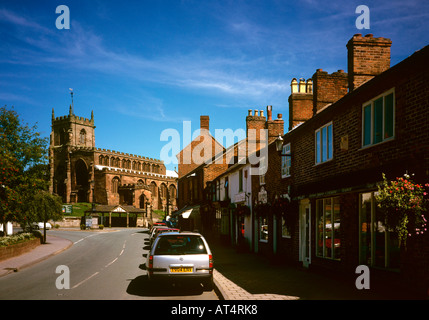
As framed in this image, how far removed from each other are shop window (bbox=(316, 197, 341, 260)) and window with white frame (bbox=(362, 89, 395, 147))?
2.69 meters

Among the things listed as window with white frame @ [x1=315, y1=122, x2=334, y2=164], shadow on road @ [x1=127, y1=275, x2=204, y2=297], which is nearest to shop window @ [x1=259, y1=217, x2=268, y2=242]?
window with white frame @ [x1=315, y1=122, x2=334, y2=164]

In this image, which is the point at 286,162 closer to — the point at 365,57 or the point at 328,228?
the point at 328,228

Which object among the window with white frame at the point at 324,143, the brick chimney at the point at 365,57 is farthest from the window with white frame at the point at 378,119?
the brick chimney at the point at 365,57

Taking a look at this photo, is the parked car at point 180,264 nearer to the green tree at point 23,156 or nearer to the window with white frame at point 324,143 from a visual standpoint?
the window with white frame at point 324,143

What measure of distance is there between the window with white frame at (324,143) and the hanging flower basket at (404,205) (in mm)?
5012

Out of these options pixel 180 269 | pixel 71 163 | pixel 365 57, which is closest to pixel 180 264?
pixel 180 269

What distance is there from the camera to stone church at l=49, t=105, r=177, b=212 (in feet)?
308

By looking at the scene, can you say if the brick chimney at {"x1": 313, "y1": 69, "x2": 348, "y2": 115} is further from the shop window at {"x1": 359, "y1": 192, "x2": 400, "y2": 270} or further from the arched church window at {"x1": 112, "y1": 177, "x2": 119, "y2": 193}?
the arched church window at {"x1": 112, "y1": 177, "x2": 119, "y2": 193}

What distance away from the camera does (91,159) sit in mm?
97125

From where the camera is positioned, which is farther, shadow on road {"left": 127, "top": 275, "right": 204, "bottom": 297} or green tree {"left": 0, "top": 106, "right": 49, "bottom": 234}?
green tree {"left": 0, "top": 106, "right": 49, "bottom": 234}

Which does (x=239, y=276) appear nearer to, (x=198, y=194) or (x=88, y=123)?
(x=198, y=194)

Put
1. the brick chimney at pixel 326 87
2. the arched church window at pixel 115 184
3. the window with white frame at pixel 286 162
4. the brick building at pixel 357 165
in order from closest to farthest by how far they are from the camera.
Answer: the brick building at pixel 357 165 < the brick chimney at pixel 326 87 < the window with white frame at pixel 286 162 < the arched church window at pixel 115 184

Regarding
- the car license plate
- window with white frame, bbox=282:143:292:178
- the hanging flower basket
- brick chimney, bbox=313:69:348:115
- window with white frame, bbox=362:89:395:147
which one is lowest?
the car license plate

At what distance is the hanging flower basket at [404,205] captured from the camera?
7109mm
